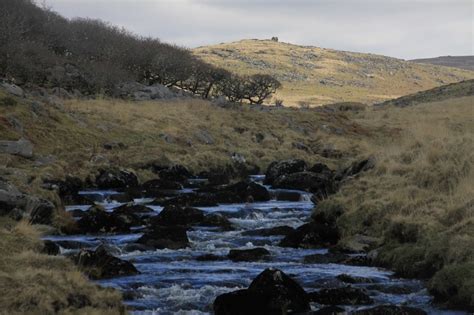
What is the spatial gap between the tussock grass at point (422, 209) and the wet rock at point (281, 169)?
30.9ft

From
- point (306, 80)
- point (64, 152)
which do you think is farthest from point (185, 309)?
point (306, 80)

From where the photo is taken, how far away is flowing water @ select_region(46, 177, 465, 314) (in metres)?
12.4

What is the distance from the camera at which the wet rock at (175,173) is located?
1369 inches

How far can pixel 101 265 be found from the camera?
Result: 46.7 ft

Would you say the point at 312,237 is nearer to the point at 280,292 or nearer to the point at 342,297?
the point at 342,297

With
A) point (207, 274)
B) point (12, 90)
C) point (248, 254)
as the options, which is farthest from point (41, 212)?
point (12, 90)

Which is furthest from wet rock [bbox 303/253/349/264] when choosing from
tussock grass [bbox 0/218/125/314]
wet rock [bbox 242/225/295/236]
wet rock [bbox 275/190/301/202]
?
wet rock [bbox 275/190/301/202]

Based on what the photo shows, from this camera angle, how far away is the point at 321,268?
1542 cm

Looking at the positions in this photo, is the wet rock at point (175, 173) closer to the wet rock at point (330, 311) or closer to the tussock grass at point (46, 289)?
the tussock grass at point (46, 289)

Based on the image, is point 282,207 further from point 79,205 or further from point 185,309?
point 185,309

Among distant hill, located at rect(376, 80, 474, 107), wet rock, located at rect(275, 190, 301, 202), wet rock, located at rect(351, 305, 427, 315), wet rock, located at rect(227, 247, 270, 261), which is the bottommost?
wet rock, located at rect(275, 190, 301, 202)

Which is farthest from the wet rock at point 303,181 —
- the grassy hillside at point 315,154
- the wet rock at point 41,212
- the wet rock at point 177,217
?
the wet rock at point 41,212

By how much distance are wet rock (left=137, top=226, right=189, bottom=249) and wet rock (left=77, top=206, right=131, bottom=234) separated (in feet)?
3.70

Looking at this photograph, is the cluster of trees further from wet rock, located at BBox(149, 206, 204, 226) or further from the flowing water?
the flowing water
